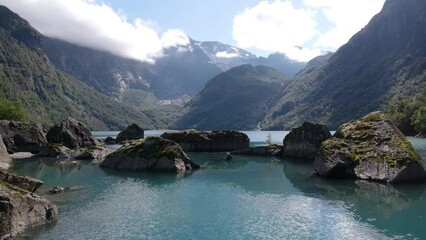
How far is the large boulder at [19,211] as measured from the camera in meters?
31.8

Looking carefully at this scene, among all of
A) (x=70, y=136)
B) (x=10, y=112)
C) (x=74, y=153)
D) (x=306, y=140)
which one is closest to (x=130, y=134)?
(x=10, y=112)

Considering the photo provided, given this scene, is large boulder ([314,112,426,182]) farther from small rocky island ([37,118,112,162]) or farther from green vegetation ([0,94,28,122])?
green vegetation ([0,94,28,122])

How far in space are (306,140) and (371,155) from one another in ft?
134

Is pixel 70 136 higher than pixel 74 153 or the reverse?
higher

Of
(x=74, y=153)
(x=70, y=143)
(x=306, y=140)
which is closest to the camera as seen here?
(x=306, y=140)

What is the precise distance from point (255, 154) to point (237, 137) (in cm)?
1927

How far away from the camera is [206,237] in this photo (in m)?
33.8

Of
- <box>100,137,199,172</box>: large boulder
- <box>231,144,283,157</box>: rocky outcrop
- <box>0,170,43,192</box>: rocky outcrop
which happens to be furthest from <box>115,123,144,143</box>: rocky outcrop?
<box>0,170,43,192</box>: rocky outcrop

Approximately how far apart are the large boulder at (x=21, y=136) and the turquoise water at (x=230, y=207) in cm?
4268

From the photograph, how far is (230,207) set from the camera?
150 ft

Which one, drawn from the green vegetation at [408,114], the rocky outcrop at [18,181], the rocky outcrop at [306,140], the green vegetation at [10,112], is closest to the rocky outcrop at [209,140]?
the rocky outcrop at [306,140]

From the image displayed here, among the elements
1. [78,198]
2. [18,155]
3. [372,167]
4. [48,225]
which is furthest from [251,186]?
[18,155]

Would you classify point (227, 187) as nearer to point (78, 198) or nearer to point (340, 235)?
point (78, 198)

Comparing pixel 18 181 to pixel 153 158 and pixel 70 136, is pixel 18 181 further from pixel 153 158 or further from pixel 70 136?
pixel 70 136
